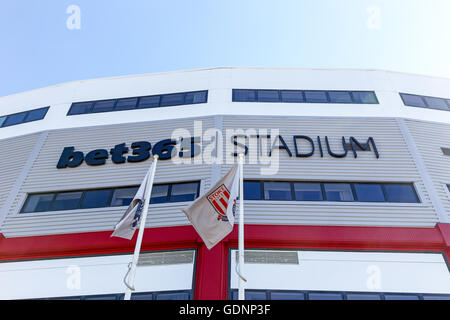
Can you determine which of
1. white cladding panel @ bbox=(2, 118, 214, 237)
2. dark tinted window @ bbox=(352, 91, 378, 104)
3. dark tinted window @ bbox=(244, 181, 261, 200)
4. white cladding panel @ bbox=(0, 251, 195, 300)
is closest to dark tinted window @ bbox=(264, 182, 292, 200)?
dark tinted window @ bbox=(244, 181, 261, 200)

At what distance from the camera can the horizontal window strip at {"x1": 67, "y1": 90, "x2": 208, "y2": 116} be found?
61.1ft

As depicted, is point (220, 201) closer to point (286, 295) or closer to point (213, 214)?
point (213, 214)

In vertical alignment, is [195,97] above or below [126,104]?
above

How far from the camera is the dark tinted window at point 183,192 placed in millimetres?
14219

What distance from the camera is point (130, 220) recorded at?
9.97m

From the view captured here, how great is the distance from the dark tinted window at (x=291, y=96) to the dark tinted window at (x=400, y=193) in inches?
253

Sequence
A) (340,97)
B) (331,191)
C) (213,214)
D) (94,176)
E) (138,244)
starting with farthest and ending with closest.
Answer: (340,97) → (94,176) → (331,191) → (213,214) → (138,244)

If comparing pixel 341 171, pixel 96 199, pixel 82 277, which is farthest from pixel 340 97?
pixel 82 277

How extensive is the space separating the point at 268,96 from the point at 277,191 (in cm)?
629

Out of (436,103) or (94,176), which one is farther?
(436,103)

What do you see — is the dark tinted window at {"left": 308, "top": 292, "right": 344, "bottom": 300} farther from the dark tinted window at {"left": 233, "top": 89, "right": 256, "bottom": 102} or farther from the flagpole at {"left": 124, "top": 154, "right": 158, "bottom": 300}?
the dark tinted window at {"left": 233, "top": 89, "right": 256, "bottom": 102}

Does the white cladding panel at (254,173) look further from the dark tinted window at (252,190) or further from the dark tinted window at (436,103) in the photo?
the dark tinted window at (436,103)

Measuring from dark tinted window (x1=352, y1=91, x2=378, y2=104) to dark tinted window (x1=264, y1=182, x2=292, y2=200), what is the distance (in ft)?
22.8
